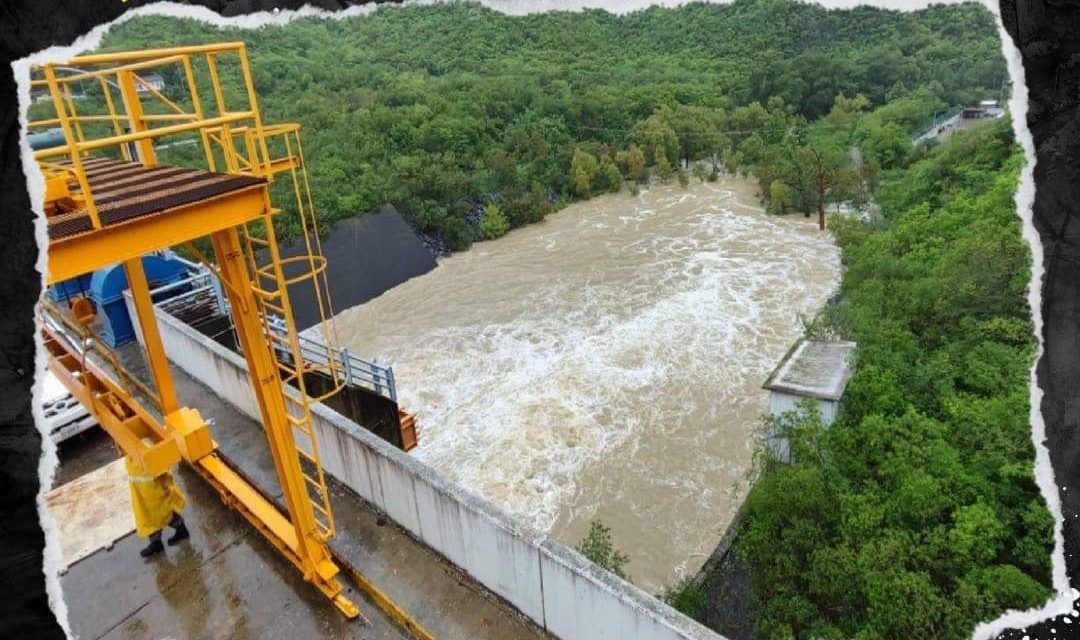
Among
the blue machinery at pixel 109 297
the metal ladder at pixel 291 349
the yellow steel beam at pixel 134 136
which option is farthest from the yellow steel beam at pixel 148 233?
the blue machinery at pixel 109 297

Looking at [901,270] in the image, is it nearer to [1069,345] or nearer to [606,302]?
[606,302]

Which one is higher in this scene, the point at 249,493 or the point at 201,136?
the point at 201,136

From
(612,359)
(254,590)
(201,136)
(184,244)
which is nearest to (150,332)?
(201,136)

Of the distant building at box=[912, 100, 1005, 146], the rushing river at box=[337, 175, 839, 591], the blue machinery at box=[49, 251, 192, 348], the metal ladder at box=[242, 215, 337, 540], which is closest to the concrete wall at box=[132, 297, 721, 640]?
the metal ladder at box=[242, 215, 337, 540]

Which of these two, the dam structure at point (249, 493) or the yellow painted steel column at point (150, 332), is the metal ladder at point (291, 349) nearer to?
the dam structure at point (249, 493)

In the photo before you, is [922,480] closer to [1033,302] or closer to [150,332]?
[1033,302]
